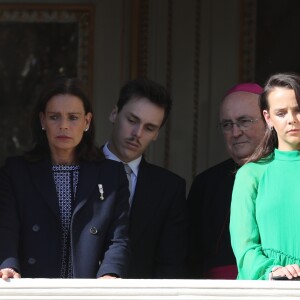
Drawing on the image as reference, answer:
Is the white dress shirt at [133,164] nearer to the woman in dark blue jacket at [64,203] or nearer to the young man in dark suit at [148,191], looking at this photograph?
the young man in dark suit at [148,191]

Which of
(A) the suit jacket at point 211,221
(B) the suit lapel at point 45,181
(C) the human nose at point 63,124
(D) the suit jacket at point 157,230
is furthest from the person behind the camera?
(A) the suit jacket at point 211,221

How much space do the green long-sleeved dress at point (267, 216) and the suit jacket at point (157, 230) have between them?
0.78 metres

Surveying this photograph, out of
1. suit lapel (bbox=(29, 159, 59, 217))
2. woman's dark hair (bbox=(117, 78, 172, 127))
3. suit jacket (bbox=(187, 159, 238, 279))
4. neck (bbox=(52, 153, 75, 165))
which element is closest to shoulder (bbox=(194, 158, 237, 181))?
suit jacket (bbox=(187, 159, 238, 279))

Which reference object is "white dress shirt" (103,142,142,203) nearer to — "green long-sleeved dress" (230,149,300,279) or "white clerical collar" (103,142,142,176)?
"white clerical collar" (103,142,142,176)

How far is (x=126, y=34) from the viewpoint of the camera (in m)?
8.05

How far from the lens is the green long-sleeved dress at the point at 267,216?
5.46 meters

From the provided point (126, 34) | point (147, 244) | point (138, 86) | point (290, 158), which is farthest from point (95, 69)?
point (290, 158)

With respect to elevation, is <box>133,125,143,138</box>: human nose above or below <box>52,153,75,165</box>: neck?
above

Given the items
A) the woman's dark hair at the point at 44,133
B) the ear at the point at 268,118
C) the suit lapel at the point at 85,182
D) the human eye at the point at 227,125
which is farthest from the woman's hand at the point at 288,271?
the human eye at the point at 227,125

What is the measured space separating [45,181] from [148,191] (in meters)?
0.68

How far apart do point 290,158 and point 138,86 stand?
4.02ft

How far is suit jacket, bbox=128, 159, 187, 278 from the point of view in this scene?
6.34 m

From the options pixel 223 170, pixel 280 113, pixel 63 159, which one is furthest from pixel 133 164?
pixel 280 113

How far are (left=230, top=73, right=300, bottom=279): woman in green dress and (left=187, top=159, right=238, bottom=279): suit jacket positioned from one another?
0.80 metres
